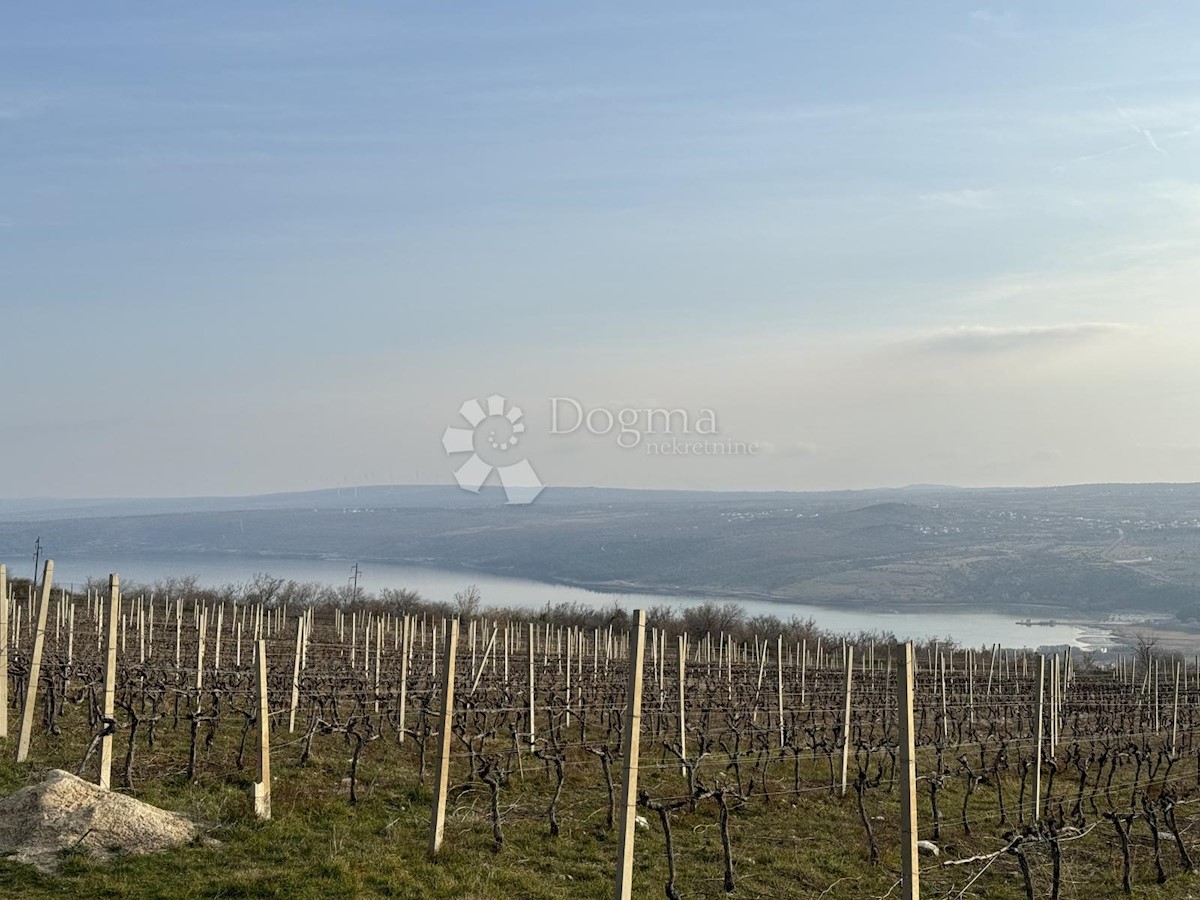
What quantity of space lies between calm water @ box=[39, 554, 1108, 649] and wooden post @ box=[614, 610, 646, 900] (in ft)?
146

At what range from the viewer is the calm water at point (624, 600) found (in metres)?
79.4

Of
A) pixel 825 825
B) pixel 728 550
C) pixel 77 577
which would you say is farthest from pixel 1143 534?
pixel 825 825

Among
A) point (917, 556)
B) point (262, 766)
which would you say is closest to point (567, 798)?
point (262, 766)

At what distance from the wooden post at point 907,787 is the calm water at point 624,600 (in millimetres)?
45232

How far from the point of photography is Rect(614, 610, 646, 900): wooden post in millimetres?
7004

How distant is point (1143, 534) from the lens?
444 feet

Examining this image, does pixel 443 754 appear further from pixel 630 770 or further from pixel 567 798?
pixel 567 798

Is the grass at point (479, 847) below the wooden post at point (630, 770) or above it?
below

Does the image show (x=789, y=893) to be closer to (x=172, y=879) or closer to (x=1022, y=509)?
(x=172, y=879)

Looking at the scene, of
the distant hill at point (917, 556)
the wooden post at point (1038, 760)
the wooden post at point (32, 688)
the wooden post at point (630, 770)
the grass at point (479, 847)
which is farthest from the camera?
the distant hill at point (917, 556)

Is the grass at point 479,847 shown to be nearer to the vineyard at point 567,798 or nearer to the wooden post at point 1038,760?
the vineyard at point 567,798

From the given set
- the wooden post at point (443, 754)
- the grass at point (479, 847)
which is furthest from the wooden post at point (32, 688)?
the wooden post at point (443, 754)

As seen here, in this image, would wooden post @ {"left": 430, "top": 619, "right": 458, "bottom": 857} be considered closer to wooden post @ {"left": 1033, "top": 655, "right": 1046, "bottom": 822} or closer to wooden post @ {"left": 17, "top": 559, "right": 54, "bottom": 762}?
wooden post @ {"left": 17, "top": 559, "right": 54, "bottom": 762}

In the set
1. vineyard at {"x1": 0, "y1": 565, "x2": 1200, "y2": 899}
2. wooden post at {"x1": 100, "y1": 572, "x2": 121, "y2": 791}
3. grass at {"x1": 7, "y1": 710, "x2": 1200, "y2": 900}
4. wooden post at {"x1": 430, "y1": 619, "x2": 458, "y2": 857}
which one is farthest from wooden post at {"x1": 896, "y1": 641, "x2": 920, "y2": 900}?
wooden post at {"x1": 100, "y1": 572, "x2": 121, "y2": 791}
